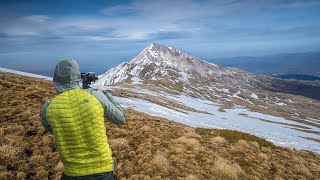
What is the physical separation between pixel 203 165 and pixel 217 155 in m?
1.97

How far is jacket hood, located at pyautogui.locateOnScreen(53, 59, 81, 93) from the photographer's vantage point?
5.80 metres

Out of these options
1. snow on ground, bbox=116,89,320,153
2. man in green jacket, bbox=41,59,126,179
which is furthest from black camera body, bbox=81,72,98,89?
snow on ground, bbox=116,89,320,153

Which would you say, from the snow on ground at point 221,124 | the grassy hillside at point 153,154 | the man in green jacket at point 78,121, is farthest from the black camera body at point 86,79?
the snow on ground at point 221,124

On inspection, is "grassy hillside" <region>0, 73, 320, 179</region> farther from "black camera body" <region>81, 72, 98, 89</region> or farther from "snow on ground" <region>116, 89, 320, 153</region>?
"snow on ground" <region>116, 89, 320, 153</region>

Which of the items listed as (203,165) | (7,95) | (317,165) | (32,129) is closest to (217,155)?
(203,165)

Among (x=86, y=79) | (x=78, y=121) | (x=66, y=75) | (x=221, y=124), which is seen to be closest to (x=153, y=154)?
(x=86, y=79)

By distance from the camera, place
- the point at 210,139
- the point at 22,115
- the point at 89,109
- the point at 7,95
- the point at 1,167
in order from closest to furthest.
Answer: the point at 89,109, the point at 1,167, the point at 22,115, the point at 210,139, the point at 7,95

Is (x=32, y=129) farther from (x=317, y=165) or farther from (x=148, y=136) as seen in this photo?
(x=317, y=165)

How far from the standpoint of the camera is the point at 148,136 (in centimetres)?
1842

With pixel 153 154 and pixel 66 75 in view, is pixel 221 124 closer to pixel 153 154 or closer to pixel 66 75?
pixel 153 154

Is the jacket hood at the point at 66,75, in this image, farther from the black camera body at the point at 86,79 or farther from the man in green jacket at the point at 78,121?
the black camera body at the point at 86,79

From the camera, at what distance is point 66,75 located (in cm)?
582

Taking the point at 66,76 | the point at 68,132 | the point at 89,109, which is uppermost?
the point at 66,76

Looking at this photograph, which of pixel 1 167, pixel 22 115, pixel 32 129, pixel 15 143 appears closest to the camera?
pixel 1 167
